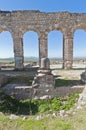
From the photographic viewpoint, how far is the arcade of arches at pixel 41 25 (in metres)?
20.9

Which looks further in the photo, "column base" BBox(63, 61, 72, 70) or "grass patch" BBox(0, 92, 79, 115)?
"column base" BBox(63, 61, 72, 70)

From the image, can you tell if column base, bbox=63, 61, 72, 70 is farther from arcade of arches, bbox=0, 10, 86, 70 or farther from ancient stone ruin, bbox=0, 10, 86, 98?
arcade of arches, bbox=0, 10, 86, 70

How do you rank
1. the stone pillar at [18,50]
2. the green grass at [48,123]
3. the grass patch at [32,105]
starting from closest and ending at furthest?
the green grass at [48,123], the grass patch at [32,105], the stone pillar at [18,50]

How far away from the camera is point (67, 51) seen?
69.7 ft

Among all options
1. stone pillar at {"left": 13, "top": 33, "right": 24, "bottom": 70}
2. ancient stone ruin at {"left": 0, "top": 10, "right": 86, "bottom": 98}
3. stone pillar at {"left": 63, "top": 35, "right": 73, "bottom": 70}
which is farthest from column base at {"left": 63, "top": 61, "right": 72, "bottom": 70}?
stone pillar at {"left": 13, "top": 33, "right": 24, "bottom": 70}

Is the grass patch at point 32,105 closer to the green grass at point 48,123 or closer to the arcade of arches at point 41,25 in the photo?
the green grass at point 48,123

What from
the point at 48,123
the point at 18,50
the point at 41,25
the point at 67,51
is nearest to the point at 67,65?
the point at 67,51

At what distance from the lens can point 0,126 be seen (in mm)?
6254

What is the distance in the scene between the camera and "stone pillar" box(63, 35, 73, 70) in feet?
69.5

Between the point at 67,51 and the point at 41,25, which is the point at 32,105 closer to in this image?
the point at 67,51

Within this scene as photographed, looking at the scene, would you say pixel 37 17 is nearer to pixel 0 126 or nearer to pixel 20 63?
pixel 20 63

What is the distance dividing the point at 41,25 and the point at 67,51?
3.95 meters

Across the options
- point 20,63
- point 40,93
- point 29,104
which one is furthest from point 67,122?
point 20,63

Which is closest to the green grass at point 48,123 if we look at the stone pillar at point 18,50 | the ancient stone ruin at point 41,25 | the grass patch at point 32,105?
the grass patch at point 32,105
